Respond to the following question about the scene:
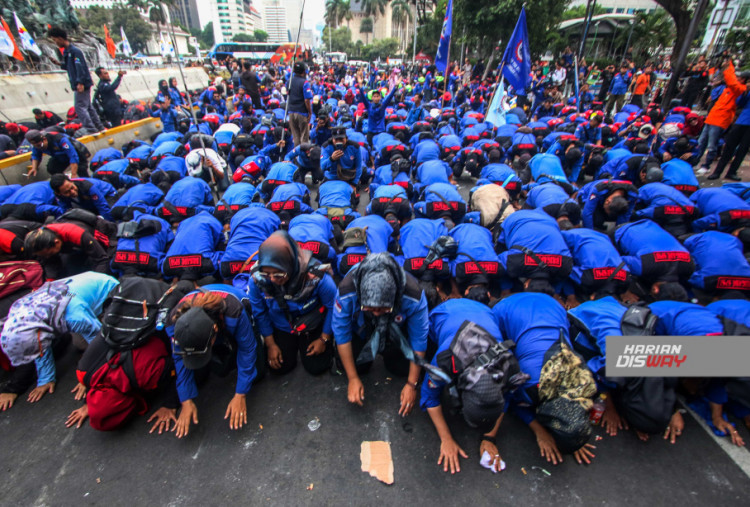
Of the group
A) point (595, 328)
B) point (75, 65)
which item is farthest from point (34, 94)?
point (595, 328)

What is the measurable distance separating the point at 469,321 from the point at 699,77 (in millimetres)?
12574

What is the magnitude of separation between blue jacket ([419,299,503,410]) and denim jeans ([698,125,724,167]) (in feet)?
24.0

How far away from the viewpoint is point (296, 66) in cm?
680

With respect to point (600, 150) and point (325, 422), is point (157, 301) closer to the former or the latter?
point (325, 422)

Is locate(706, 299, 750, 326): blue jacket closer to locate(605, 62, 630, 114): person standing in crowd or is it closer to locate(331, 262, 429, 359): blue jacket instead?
locate(331, 262, 429, 359): blue jacket

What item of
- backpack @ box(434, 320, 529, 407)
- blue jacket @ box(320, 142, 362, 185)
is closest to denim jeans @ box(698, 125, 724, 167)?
blue jacket @ box(320, 142, 362, 185)

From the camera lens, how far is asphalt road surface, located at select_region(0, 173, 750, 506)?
202 cm

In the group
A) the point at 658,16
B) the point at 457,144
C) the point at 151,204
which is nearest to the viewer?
the point at 151,204

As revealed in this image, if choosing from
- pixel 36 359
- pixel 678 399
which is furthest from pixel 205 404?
pixel 678 399

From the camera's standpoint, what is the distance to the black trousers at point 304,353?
9.26ft

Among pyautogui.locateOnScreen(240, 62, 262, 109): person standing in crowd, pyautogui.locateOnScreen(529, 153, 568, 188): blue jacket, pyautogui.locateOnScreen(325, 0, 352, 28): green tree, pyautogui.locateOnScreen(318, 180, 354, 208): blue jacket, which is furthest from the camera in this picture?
pyautogui.locateOnScreen(325, 0, 352, 28): green tree

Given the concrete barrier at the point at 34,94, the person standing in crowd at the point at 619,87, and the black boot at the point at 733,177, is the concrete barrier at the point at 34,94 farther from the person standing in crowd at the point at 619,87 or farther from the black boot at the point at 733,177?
the person standing in crowd at the point at 619,87

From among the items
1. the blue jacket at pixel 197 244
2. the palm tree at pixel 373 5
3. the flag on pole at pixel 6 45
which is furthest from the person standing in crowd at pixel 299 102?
the palm tree at pixel 373 5

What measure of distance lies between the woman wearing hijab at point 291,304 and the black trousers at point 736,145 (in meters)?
7.53
